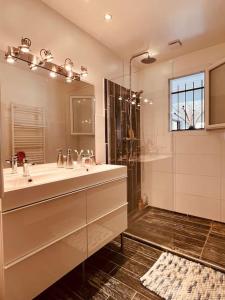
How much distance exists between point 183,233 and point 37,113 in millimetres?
2163

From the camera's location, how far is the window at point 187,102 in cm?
266

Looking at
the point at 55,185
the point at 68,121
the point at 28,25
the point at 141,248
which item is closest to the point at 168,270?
the point at 141,248

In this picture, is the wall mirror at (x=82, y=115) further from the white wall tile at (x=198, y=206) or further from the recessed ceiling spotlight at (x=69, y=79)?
the white wall tile at (x=198, y=206)

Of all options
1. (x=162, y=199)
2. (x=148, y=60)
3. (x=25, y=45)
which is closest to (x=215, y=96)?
(x=148, y=60)

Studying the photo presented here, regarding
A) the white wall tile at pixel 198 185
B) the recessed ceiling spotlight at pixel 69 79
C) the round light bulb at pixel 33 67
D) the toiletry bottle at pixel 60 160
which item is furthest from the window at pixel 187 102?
the round light bulb at pixel 33 67

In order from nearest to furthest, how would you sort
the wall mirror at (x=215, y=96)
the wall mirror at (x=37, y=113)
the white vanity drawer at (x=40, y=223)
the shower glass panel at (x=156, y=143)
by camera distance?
the white vanity drawer at (x=40, y=223) < the wall mirror at (x=37, y=113) < the wall mirror at (x=215, y=96) < the shower glass panel at (x=156, y=143)

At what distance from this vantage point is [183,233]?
7.48 ft

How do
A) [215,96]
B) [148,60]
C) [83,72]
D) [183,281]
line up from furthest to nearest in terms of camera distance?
[148,60]
[215,96]
[83,72]
[183,281]

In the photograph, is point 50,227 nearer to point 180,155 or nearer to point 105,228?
point 105,228

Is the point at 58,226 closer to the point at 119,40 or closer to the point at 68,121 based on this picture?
the point at 68,121

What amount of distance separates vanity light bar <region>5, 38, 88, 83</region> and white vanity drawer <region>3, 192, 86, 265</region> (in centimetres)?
119

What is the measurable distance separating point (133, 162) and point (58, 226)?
5.80 feet

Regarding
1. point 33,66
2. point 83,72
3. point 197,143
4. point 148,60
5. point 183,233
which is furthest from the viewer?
point 148,60

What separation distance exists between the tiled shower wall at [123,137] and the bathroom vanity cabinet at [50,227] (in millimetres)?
834
